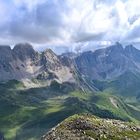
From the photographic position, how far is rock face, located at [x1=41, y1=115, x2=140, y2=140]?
287 feet

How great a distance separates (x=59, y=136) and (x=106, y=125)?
12435 mm

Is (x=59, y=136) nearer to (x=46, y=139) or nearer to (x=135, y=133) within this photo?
(x=46, y=139)

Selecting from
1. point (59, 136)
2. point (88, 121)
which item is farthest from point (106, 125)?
point (59, 136)

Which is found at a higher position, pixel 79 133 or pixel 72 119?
pixel 72 119

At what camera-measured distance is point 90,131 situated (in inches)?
3509

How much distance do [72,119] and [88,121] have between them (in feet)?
14.7

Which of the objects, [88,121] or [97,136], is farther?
[88,121]

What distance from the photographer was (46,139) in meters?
90.2

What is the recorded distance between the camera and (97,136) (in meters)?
87.4

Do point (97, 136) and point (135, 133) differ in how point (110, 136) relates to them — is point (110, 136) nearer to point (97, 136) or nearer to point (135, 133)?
point (97, 136)

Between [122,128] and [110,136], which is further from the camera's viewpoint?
[122,128]

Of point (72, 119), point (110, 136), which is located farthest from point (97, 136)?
point (72, 119)

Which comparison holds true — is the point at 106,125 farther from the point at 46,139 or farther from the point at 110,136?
the point at 46,139

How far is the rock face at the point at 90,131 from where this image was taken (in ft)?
287
